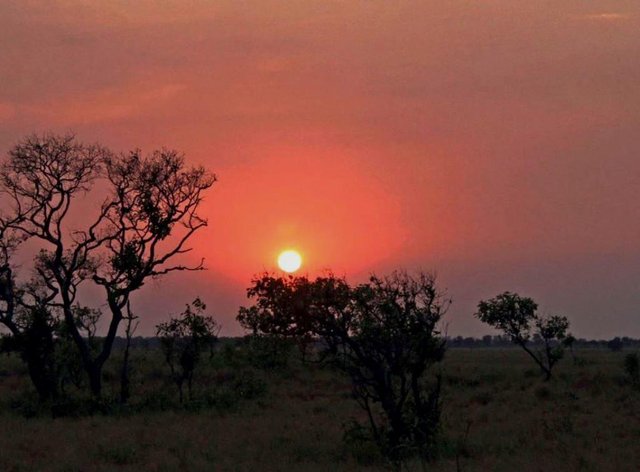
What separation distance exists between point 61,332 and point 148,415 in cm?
1173

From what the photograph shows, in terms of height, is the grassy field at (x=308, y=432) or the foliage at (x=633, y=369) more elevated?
the foliage at (x=633, y=369)

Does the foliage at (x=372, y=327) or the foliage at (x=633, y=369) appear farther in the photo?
the foliage at (x=633, y=369)

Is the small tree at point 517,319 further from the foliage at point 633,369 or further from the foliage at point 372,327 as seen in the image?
the foliage at point 372,327

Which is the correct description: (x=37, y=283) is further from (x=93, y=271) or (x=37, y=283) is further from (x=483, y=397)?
(x=483, y=397)

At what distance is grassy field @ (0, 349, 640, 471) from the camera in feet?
74.5

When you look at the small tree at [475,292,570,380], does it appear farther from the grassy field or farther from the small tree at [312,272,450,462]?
the small tree at [312,272,450,462]

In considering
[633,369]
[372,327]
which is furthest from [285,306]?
[633,369]

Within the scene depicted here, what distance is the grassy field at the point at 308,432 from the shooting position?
2272 centimetres

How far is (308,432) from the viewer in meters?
30.8

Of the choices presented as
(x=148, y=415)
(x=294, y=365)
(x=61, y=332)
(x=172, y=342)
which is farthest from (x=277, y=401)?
(x=294, y=365)

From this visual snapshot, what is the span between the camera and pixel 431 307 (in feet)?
77.9

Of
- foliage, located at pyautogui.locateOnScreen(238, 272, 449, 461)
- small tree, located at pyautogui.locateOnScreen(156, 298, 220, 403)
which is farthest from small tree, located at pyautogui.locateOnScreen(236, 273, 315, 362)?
small tree, located at pyautogui.locateOnScreen(156, 298, 220, 403)

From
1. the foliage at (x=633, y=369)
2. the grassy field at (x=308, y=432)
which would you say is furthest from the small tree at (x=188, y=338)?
the foliage at (x=633, y=369)

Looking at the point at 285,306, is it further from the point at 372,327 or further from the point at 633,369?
the point at 633,369
